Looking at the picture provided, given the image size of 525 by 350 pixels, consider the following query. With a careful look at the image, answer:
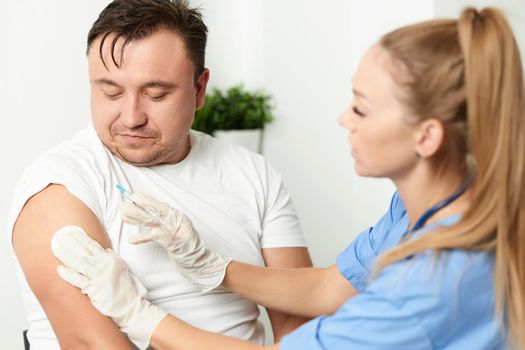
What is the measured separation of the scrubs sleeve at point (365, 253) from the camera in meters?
1.74

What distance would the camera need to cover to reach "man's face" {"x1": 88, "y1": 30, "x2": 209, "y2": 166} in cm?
171

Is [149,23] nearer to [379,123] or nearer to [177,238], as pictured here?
[177,238]

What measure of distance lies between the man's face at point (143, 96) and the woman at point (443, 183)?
527 mm

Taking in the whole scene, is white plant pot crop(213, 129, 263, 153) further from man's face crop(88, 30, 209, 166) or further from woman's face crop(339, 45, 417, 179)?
woman's face crop(339, 45, 417, 179)

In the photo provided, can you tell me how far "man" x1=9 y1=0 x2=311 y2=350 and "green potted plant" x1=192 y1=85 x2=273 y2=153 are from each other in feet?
3.84

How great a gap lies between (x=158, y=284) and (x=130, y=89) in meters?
0.44

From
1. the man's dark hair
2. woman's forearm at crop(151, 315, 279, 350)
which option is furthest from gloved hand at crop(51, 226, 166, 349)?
the man's dark hair

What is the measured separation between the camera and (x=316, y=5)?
10.9ft

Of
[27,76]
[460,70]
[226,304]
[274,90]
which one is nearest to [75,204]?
[226,304]

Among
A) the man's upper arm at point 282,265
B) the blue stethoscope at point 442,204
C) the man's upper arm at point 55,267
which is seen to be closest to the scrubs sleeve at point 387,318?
the blue stethoscope at point 442,204

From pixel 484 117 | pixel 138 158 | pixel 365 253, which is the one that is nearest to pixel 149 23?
pixel 138 158

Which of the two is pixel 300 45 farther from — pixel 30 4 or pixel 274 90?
pixel 30 4

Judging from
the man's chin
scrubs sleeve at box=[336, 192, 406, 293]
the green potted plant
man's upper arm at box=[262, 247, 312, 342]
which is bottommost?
man's upper arm at box=[262, 247, 312, 342]

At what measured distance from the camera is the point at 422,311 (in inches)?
50.0
